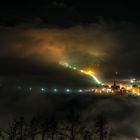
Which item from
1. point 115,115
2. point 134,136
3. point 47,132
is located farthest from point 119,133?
point 47,132

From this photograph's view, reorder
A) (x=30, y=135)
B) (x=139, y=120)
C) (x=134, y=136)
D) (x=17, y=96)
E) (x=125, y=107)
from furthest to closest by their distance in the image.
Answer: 1. (x=17, y=96)
2. (x=125, y=107)
3. (x=139, y=120)
4. (x=134, y=136)
5. (x=30, y=135)

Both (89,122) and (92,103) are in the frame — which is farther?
(92,103)

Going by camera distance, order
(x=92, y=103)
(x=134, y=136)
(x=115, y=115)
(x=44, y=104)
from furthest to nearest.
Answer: (x=44, y=104) → (x=92, y=103) → (x=115, y=115) → (x=134, y=136)

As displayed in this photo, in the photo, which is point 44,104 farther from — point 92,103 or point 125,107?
Result: point 125,107

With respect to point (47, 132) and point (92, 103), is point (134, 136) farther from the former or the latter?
point (92, 103)

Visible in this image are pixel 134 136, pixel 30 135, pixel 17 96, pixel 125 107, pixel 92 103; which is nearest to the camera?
pixel 30 135

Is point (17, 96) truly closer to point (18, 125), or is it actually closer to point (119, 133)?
point (119, 133)

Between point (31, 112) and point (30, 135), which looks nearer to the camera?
point (30, 135)

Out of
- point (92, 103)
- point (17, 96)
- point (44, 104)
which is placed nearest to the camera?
point (92, 103)

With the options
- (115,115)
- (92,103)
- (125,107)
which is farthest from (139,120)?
(92,103)
